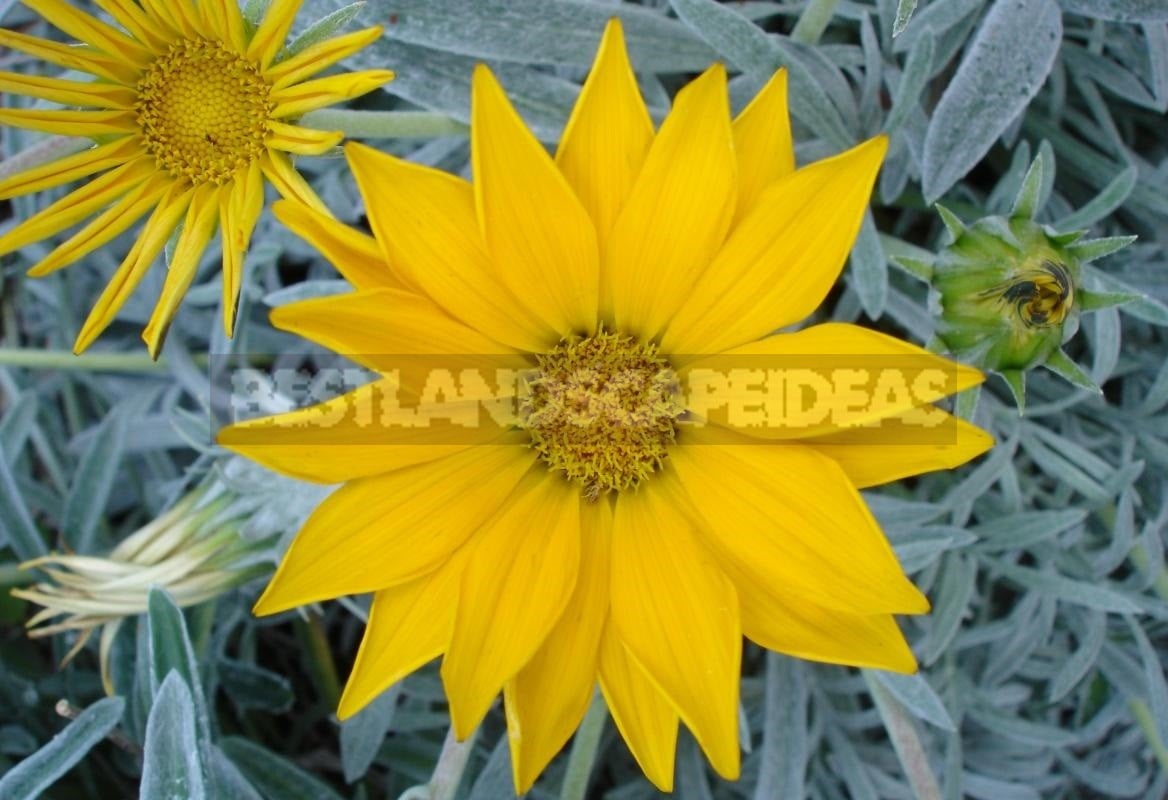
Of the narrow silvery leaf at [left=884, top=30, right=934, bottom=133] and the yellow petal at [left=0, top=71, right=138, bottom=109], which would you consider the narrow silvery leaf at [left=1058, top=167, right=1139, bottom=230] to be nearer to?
the narrow silvery leaf at [left=884, top=30, right=934, bottom=133]

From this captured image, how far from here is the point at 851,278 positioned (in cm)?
139

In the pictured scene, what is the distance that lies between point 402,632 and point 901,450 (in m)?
0.43

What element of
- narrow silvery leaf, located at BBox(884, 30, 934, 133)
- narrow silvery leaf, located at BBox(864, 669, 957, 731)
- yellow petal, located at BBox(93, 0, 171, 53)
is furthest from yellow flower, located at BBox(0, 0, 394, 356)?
narrow silvery leaf, located at BBox(864, 669, 957, 731)

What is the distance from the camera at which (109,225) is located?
96 centimetres

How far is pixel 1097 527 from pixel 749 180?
0.90 metres

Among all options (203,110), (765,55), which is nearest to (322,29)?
(203,110)

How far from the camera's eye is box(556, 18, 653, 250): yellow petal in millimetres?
859

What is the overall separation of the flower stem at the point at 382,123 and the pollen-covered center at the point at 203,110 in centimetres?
5

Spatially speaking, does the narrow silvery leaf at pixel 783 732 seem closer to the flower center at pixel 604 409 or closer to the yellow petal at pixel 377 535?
the flower center at pixel 604 409

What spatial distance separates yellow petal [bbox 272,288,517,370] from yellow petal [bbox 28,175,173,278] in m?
0.23

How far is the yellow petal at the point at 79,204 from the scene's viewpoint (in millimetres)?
907

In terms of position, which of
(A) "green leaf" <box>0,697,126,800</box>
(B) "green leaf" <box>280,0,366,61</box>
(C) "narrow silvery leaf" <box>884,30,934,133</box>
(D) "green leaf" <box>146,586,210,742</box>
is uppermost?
(C) "narrow silvery leaf" <box>884,30,934,133</box>

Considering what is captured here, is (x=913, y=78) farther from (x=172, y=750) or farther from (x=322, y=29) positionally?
(x=172, y=750)

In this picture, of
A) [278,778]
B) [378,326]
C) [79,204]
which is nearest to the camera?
[378,326]
